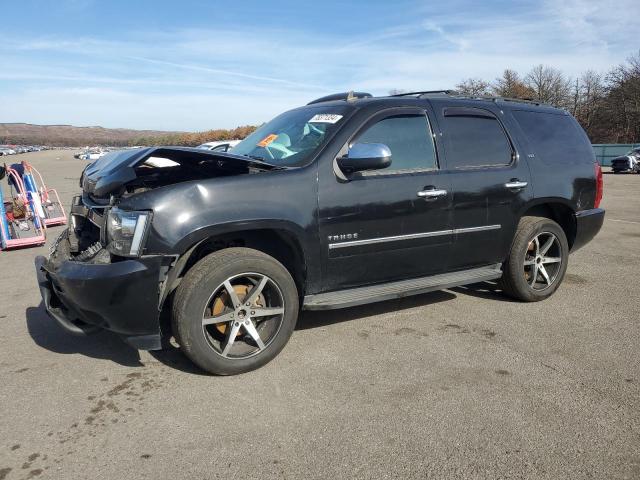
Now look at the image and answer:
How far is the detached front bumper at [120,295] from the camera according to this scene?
2990 mm

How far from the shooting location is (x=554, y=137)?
197 inches

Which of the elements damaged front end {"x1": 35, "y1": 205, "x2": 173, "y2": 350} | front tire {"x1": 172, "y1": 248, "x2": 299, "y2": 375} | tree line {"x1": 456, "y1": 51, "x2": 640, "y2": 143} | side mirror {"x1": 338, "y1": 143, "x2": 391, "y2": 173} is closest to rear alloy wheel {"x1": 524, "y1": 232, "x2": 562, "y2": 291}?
side mirror {"x1": 338, "y1": 143, "x2": 391, "y2": 173}

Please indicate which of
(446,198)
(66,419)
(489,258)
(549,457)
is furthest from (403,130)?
(66,419)

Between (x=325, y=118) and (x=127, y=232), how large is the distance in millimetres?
1815

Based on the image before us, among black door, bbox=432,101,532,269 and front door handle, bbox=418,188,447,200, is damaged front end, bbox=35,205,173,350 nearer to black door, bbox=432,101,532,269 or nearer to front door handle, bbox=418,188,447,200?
front door handle, bbox=418,188,447,200

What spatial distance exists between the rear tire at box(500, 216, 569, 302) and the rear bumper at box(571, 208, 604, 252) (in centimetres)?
23

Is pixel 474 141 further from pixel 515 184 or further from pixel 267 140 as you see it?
pixel 267 140

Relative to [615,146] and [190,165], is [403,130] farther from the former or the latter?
[615,146]

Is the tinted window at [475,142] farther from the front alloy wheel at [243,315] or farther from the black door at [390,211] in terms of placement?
the front alloy wheel at [243,315]

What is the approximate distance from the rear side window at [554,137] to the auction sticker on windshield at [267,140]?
233cm

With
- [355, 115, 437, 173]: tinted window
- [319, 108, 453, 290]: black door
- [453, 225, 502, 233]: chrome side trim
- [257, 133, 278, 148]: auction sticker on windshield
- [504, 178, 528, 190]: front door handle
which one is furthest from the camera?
[504, 178, 528, 190]: front door handle

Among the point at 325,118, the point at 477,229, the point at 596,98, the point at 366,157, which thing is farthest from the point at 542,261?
the point at 596,98

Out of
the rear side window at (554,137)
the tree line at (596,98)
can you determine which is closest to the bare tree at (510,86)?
the tree line at (596,98)

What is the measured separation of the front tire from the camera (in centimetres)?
316
